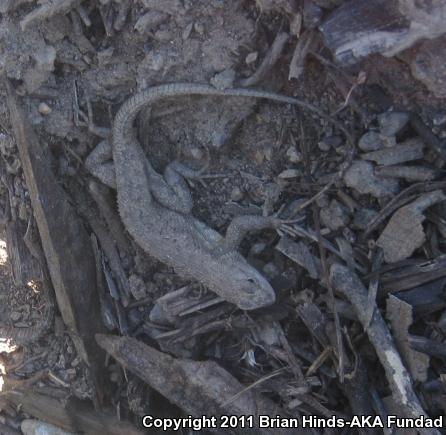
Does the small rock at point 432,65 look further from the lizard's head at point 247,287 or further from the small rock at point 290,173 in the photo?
the lizard's head at point 247,287

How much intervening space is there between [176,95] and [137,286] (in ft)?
4.76

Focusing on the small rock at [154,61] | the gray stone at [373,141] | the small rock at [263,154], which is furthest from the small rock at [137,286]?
the gray stone at [373,141]

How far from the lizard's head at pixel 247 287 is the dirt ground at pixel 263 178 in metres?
0.08

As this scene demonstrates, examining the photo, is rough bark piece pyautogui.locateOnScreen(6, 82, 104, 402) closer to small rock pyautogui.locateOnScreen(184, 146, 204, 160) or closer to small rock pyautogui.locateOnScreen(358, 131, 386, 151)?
small rock pyautogui.locateOnScreen(184, 146, 204, 160)

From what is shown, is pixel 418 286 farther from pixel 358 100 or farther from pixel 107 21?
pixel 107 21

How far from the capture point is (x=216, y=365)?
3965mm

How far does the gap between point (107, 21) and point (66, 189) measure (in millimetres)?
1283

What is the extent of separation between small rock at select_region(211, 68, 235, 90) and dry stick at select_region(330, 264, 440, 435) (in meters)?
1.37

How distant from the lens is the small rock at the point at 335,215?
370 cm

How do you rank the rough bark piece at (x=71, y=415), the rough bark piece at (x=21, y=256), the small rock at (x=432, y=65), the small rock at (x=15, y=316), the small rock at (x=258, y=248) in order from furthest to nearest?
1. the small rock at (x=15, y=316)
2. the rough bark piece at (x=21, y=256)
3. the rough bark piece at (x=71, y=415)
4. the small rock at (x=258, y=248)
5. the small rock at (x=432, y=65)

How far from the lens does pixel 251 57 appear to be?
3611 millimetres

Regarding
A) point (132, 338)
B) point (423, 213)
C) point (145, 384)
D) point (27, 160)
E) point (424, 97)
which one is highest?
point (27, 160)

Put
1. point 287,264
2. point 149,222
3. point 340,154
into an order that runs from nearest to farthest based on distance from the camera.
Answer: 1. point 340,154
2. point 287,264
3. point 149,222

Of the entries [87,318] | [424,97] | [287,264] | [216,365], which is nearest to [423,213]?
[424,97]
